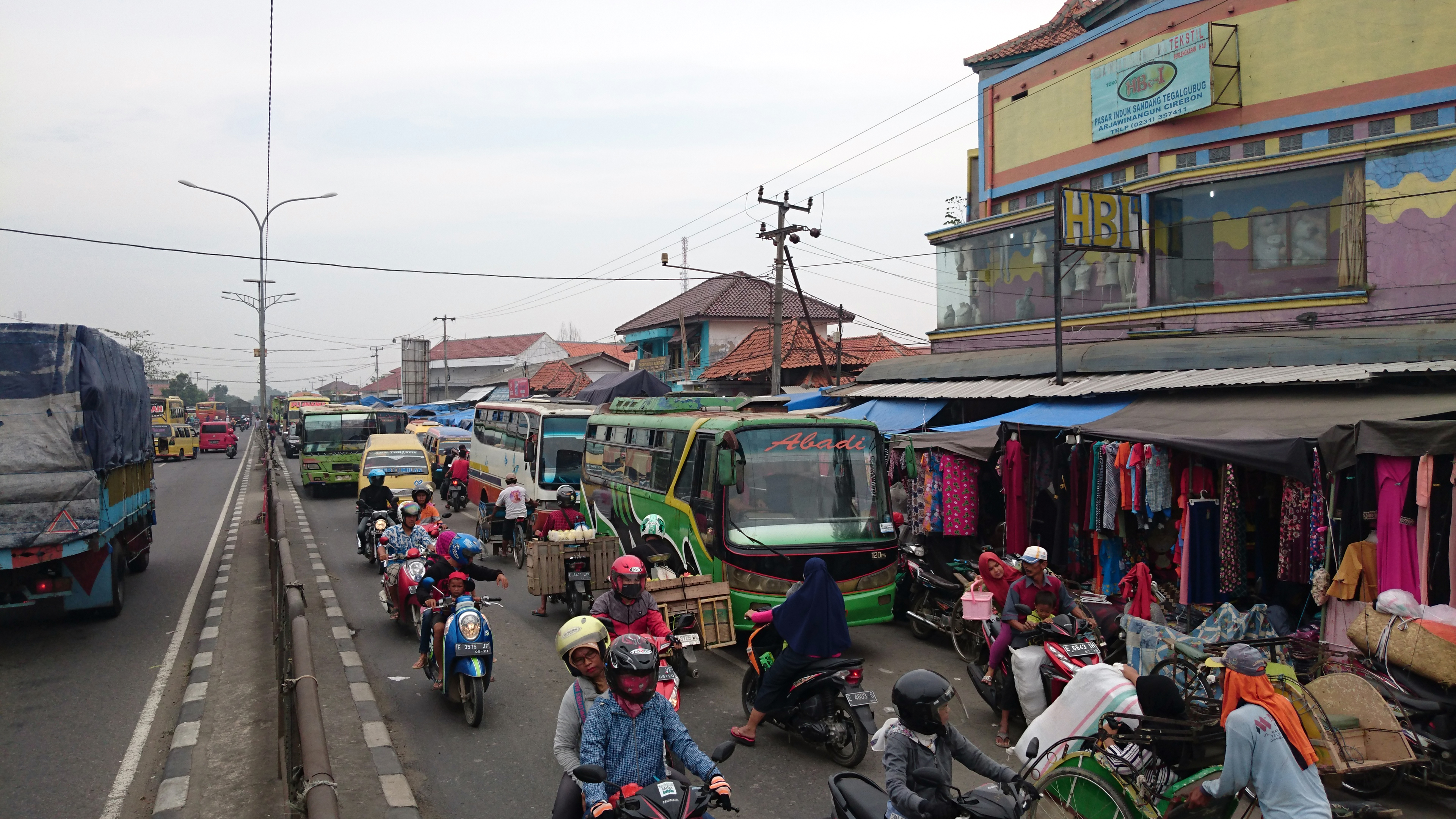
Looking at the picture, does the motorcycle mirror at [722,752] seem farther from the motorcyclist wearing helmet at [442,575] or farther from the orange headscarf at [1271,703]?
the motorcyclist wearing helmet at [442,575]

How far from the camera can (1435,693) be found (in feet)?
20.7

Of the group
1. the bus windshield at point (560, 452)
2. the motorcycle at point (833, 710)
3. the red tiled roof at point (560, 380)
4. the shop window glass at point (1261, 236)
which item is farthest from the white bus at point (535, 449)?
the red tiled roof at point (560, 380)

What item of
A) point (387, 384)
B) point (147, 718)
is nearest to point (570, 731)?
point (147, 718)

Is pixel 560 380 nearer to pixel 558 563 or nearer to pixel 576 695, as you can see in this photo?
pixel 558 563

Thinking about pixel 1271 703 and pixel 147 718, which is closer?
pixel 1271 703

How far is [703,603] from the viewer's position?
9188mm

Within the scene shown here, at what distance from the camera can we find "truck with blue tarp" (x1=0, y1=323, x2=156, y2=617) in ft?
31.8

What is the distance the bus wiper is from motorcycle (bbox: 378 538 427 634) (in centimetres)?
340

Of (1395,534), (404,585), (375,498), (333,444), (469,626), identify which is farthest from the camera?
(333,444)

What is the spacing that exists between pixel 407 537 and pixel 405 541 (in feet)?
0.19

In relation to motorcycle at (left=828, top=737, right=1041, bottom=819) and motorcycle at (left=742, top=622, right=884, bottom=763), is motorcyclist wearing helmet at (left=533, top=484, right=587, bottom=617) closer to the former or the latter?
motorcycle at (left=742, top=622, right=884, bottom=763)

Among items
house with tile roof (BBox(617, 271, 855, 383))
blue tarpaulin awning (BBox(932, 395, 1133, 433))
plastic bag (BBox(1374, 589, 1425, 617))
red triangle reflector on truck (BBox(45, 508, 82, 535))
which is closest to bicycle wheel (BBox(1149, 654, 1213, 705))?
plastic bag (BBox(1374, 589, 1425, 617))

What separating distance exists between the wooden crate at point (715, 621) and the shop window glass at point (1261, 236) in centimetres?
1053

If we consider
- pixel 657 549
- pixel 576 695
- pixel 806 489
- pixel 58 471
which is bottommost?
pixel 657 549
